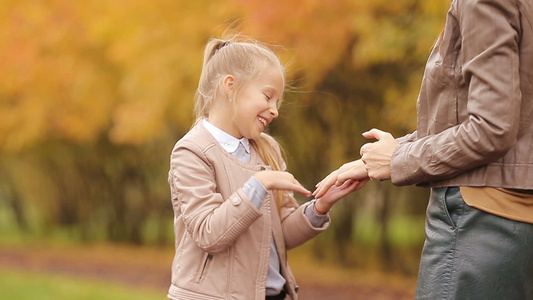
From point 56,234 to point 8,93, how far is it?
6.80 m

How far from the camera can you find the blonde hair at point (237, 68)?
3.28 m

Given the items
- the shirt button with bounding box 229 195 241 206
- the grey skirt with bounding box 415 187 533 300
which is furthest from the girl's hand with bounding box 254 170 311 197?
the grey skirt with bounding box 415 187 533 300

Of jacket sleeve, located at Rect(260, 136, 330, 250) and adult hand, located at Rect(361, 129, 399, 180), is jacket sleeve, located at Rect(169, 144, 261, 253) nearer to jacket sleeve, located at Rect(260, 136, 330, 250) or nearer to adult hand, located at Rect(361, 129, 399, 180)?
jacket sleeve, located at Rect(260, 136, 330, 250)

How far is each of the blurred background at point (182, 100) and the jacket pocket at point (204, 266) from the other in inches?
158

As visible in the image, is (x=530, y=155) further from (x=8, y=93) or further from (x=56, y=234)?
(x=56, y=234)

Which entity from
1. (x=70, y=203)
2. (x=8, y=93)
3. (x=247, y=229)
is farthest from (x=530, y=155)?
(x=70, y=203)

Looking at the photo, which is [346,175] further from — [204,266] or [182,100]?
[182,100]

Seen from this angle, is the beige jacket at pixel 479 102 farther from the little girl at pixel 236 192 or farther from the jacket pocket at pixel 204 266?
the jacket pocket at pixel 204 266

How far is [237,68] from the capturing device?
130 inches

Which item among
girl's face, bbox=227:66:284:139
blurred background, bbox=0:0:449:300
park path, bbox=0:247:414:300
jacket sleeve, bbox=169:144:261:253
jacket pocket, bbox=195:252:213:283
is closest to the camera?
jacket sleeve, bbox=169:144:261:253

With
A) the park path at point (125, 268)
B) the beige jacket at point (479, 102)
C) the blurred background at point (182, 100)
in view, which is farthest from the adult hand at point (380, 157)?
the park path at point (125, 268)

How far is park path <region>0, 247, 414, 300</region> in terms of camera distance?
421 inches

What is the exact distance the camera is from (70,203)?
1889 centimetres

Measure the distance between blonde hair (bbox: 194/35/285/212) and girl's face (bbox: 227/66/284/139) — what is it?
0.03 metres
